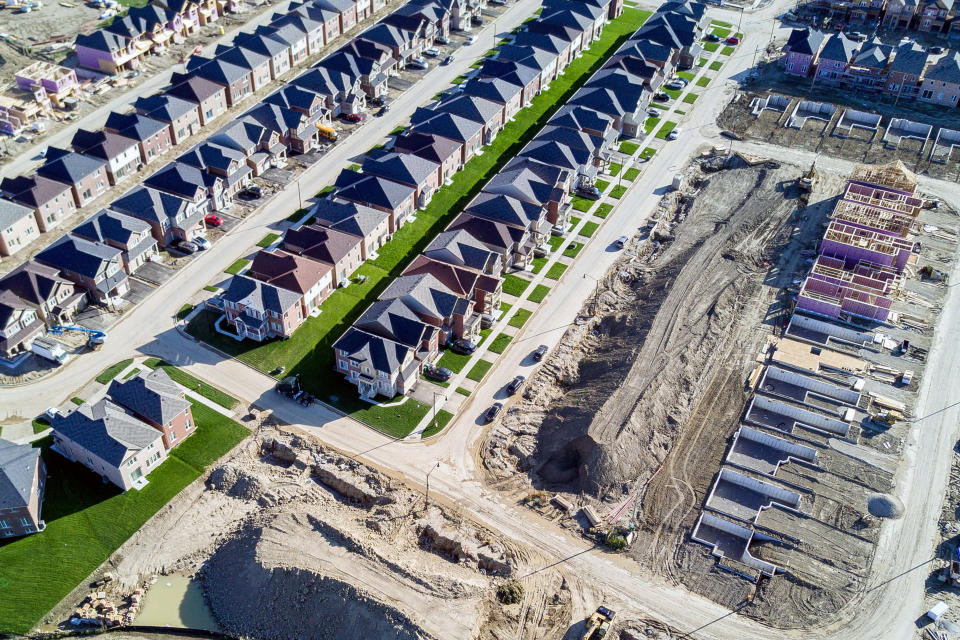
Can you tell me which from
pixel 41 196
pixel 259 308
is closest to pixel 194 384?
pixel 259 308

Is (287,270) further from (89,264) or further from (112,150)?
(112,150)

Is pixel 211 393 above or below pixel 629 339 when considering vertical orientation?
below

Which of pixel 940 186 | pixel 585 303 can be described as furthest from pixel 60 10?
pixel 940 186

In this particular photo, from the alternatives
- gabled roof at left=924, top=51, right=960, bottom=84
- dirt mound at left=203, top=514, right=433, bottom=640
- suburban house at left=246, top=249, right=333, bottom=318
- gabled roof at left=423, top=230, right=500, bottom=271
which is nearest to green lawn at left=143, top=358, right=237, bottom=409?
suburban house at left=246, top=249, right=333, bottom=318

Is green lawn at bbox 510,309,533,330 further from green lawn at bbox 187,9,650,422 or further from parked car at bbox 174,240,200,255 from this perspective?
Answer: parked car at bbox 174,240,200,255

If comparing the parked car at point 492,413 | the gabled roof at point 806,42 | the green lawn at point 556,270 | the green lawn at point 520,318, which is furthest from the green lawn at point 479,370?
the gabled roof at point 806,42

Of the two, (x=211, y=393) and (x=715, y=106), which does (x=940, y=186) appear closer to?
(x=715, y=106)
